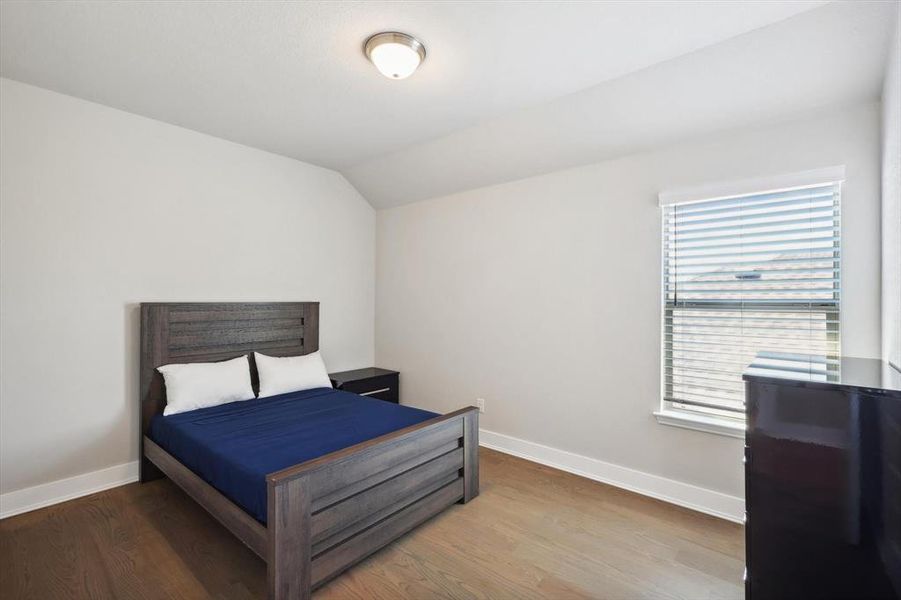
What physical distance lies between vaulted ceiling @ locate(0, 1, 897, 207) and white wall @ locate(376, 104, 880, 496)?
22cm

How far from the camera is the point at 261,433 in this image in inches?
93.7

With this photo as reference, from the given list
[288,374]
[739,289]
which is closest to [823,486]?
[739,289]

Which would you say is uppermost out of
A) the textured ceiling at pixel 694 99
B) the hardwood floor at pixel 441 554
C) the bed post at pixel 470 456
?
the textured ceiling at pixel 694 99

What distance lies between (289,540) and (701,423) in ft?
7.86

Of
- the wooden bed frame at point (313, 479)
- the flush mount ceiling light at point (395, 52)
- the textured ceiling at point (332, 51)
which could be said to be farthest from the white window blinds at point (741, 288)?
the flush mount ceiling light at point (395, 52)

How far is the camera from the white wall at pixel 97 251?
8.26ft

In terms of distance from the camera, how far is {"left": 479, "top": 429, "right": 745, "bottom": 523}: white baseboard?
2.47 m

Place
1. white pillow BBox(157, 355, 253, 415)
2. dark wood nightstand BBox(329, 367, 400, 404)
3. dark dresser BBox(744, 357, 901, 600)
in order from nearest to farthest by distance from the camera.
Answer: dark dresser BBox(744, 357, 901, 600) → white pillow BBox(157, 355, 253, 415) → dark wood nightstand BBox(329, 367, 400, 404)

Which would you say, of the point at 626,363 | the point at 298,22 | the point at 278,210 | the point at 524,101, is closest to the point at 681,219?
the point at 626,363

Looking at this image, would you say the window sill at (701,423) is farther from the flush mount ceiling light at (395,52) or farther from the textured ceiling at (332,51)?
the flush mount ceiling light at (395,52)

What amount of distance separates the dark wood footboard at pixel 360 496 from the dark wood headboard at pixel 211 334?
72.8 inches

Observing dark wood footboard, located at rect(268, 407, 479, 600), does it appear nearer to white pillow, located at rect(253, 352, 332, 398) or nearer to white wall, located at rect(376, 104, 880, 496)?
white wall, located at rect(376, 104, 880, 496)

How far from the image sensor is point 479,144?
3.26m

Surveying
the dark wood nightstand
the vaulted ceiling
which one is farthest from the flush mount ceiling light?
the dark wood nightstand
